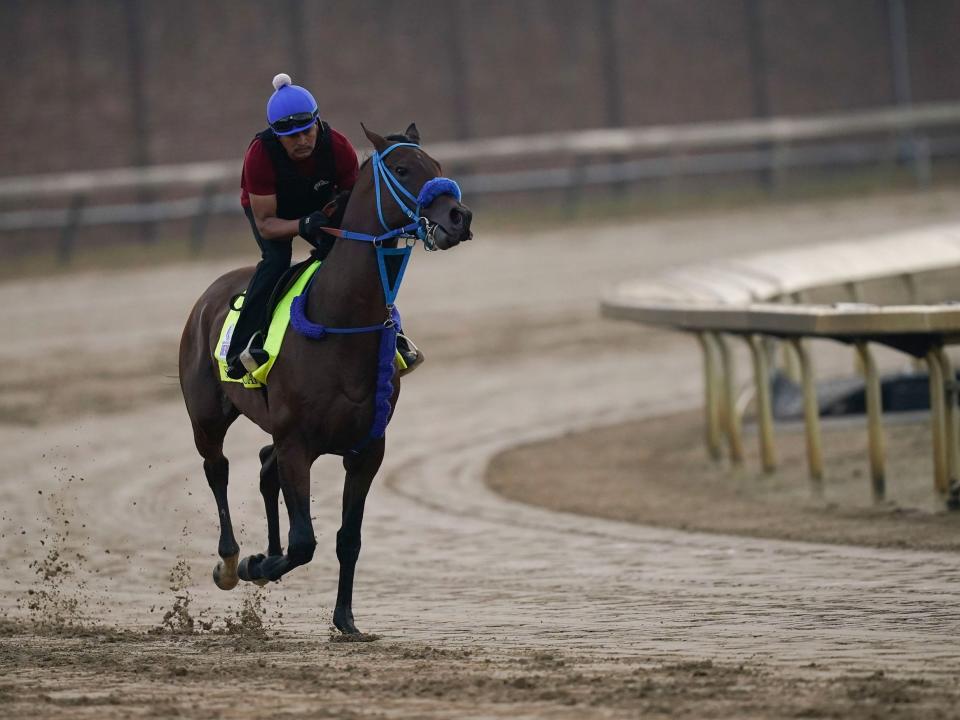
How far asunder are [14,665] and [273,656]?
0.94m

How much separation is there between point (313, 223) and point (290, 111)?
0.50 metres

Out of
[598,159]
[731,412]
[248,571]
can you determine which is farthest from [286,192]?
[598,159]

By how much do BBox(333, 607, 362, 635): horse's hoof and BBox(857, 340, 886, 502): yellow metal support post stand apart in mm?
4024

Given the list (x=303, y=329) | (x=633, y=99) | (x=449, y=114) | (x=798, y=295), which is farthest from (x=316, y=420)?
(x=633, y=99)

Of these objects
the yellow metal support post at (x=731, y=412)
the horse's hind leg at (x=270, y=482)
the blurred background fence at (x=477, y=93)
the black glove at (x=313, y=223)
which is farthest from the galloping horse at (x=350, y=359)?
the blurred background fence at (x=477, y=93)

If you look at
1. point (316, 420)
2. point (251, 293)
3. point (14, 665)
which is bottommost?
point (14, 665)

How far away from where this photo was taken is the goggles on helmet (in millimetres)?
6973

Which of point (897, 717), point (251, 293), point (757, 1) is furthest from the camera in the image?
point (757, 1)

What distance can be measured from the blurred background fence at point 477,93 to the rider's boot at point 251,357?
13.4 meters

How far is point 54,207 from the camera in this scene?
21.0m

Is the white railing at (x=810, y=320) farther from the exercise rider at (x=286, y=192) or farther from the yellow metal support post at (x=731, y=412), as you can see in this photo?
the exercise rider at (x=286, y=192)

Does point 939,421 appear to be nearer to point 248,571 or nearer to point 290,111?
point 248,571

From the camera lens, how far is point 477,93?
81.6ft

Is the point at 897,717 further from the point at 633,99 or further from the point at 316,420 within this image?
the point at 633,99
